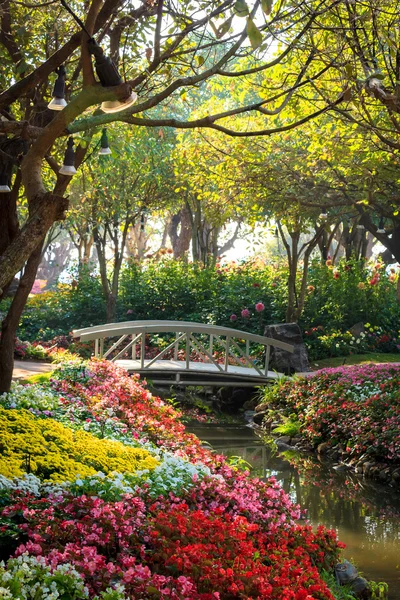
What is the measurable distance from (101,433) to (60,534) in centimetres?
323

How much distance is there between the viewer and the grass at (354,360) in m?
19.0

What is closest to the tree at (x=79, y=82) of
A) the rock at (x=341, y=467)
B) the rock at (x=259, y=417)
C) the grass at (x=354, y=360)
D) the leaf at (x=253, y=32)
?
the leaf at (x=253, y=32)

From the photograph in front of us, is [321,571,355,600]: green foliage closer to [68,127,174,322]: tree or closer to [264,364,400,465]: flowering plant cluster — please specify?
[264,364,400,465]: flowering plant cluster

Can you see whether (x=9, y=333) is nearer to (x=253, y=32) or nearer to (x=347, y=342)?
(x=253, y=32)

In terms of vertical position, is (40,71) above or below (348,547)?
above

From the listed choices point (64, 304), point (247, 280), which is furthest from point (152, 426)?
point (64, 304)

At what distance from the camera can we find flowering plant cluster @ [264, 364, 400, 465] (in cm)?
1191

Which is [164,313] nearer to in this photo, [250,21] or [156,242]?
[250,21]

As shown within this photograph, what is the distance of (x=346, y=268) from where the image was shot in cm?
2219

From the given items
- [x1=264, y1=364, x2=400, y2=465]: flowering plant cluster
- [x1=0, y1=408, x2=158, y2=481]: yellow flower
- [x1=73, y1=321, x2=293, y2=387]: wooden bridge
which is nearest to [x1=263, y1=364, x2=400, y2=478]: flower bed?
[x1=264, y1=364, x2=400, y2=465]: flowering plant cluster

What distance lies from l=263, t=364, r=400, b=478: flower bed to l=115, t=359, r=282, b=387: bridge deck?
0.78 meters

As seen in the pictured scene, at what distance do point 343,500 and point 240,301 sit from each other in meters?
12.0

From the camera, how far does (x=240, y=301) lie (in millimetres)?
21922

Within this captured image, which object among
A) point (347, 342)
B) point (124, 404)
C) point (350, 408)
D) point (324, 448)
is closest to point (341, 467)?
point (324, 448)
